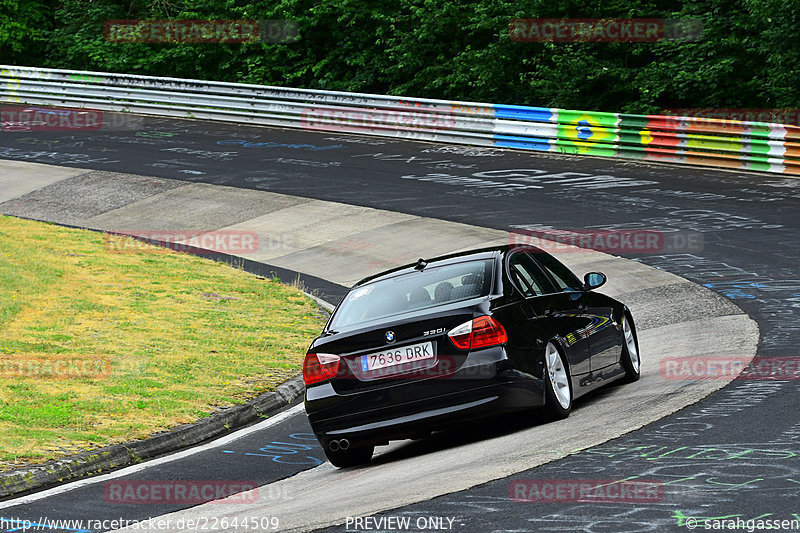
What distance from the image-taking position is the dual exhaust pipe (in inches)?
335

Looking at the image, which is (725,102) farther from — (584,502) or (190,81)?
(584,502)

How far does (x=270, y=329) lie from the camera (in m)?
15.0

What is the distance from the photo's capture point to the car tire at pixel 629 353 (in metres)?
10.4

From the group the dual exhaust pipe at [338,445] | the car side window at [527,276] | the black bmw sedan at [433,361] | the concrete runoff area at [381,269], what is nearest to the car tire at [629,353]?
the concrete runoff area at [381,269]

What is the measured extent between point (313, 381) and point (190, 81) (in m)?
27.7

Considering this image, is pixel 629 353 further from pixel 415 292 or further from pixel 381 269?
pixel 381 269

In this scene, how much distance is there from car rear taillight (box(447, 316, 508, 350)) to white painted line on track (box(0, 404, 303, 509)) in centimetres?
268

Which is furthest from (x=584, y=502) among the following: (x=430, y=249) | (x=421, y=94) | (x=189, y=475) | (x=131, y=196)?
(x=421, y=94)

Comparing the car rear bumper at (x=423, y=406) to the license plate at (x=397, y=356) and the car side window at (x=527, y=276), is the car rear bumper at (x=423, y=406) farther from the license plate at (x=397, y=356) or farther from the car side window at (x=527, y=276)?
the car side window at (x=527, y=276)

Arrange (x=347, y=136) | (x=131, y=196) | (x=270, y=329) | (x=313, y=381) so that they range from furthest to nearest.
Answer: (x=347, y=136) < (x=131, y=196) < (x=270, y=329) < (x=313, y=381)

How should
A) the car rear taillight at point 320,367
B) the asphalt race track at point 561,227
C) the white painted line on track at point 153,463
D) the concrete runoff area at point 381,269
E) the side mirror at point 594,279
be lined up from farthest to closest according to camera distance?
1. the side mirror at point 594,279
2. the car rear taillight at point 320,367
3. the white painted line on track at point 153,463
4. the concrete runoff area at point 381,269
5. the asphalt race track at point 561,227

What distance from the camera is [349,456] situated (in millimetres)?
8695

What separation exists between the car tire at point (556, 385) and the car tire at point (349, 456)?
139cm

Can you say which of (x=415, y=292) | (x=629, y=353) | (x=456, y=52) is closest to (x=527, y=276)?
(x=415, y=292)
